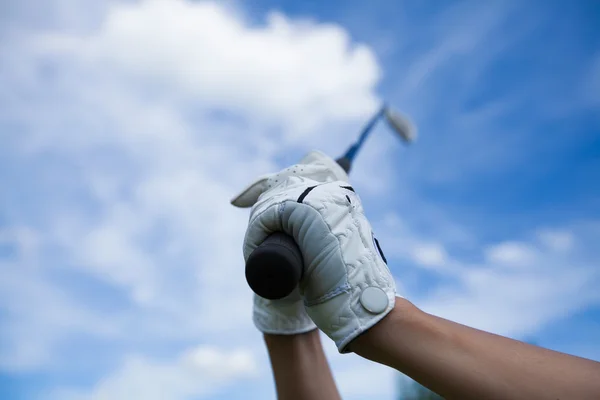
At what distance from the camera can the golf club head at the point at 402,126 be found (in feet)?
15.3

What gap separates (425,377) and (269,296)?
47cm

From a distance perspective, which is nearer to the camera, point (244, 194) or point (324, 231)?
point (324, 231)

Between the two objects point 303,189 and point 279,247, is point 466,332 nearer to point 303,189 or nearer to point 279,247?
point 279,247

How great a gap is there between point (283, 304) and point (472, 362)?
0.98 metres

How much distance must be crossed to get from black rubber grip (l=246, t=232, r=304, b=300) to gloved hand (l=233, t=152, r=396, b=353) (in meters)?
0.10

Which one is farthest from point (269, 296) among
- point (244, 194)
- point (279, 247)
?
point (244, 194)

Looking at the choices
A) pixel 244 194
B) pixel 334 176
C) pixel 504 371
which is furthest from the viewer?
pixel 334 176

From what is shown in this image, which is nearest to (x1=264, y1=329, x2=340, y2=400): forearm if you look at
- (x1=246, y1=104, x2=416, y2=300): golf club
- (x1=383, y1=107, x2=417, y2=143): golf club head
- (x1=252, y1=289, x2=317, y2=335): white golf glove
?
(x1=252, y1=289, x2=317, y2=335): white golf glove

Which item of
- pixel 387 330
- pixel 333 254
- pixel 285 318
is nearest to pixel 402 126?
pixel 285 318

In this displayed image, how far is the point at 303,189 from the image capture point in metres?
1.53

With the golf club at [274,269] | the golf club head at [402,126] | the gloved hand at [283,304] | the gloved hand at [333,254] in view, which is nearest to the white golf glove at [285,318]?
the gloved hand at [283,304]

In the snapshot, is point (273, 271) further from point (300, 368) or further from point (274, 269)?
point (300, 368)

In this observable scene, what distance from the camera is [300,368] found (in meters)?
1.97

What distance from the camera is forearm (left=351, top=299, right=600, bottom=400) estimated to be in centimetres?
105
